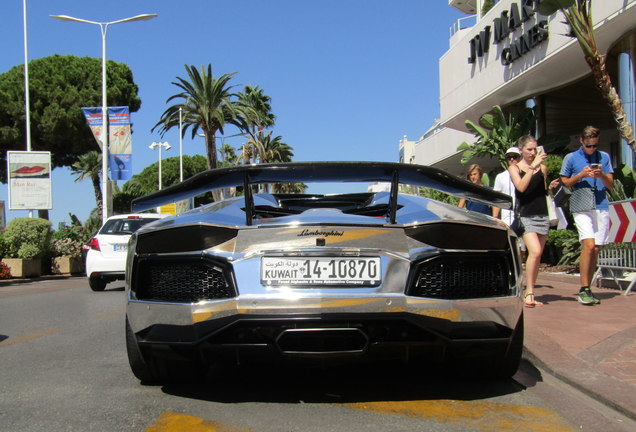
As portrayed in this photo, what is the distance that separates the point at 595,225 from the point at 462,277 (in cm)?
404

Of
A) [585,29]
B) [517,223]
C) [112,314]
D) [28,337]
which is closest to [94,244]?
[112,314]

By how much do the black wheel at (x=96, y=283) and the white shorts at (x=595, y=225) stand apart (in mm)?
9009

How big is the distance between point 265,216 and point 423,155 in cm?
3465

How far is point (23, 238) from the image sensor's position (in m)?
19.5

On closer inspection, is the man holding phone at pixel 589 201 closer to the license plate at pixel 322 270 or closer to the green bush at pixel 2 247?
the license plate at pixel 322 270

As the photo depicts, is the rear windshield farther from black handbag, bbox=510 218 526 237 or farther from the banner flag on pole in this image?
the banner flag on pole

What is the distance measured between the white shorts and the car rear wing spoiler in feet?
10.5

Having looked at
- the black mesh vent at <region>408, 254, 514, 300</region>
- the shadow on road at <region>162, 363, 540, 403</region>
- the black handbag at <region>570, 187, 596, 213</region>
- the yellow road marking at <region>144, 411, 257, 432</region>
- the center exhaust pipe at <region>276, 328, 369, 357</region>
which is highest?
the black handbag at <region>570, 187, 596, 213</region>

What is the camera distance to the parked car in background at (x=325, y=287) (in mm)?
3025

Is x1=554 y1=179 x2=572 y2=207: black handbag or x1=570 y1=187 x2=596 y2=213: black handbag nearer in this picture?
x1=570 y1=187 x2=596 y2=213: black handbag

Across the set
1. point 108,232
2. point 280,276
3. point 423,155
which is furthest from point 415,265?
point 423,155

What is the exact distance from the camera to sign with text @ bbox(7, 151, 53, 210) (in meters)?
21.9

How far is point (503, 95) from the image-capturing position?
21922mm

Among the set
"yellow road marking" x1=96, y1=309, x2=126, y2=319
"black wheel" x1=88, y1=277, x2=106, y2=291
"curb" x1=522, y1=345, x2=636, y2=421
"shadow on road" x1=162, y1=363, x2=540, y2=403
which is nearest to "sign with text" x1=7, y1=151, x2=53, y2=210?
"black wheel" x1=88, y1=277, x2=106, y2=291
